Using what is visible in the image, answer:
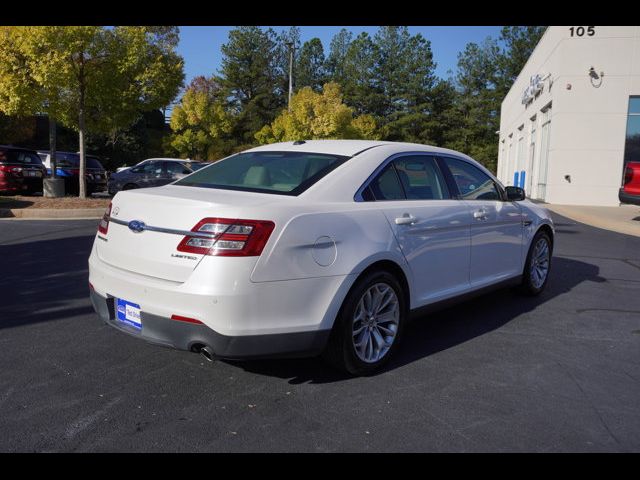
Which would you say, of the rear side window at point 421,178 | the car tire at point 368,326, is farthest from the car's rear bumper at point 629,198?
the car tire at point 368,326

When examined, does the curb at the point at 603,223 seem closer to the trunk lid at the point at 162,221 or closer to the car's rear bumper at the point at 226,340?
the car's rear bumper at the point at 226,340

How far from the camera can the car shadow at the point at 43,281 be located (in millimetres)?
5242

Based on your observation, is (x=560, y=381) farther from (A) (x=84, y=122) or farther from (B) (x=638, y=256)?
(A) (x=84, y=122)

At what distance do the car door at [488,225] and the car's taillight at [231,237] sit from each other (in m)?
2.32

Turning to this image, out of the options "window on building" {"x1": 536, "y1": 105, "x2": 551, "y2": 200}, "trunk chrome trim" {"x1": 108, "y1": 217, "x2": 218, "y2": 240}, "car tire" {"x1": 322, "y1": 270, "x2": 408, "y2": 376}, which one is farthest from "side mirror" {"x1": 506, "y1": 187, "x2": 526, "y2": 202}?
"window on building" {"x1": 536, "y1": 105, "x2": 551, "y2": 200}

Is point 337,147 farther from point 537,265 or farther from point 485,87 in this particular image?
point 485,87

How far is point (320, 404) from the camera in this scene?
3463 millimetres

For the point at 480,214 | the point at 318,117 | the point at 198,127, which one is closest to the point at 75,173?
the point at 480,214

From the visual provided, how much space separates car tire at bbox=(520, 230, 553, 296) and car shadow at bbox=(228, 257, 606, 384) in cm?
13

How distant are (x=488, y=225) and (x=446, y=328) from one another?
1007 millimetres

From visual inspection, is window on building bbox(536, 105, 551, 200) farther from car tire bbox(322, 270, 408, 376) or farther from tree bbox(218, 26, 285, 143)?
tree bbox(218, 26, 285, 143)
